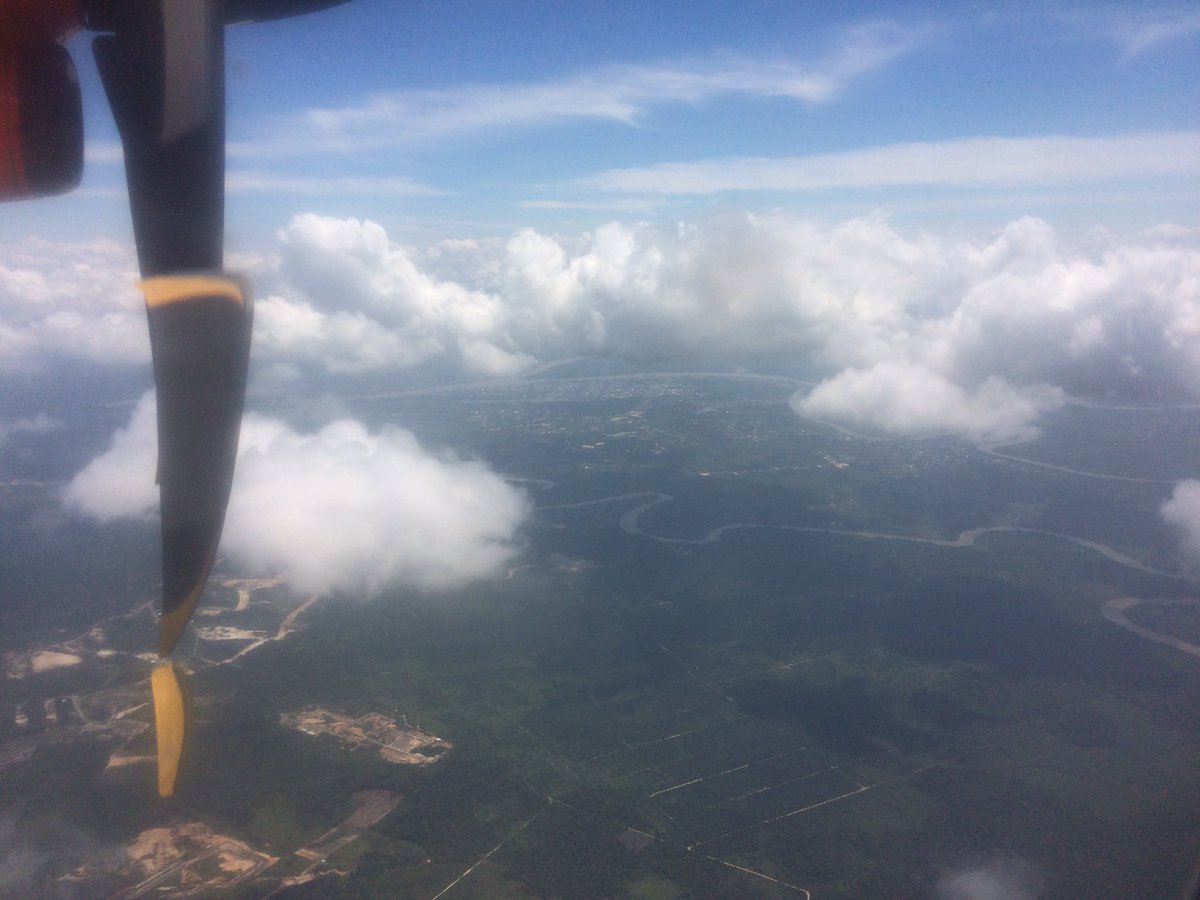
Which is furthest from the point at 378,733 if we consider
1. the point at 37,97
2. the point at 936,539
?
the point at 936,539

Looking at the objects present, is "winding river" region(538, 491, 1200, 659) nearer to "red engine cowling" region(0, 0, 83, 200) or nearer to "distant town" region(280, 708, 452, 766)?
"distant town" region(280, 708, 452, 766)

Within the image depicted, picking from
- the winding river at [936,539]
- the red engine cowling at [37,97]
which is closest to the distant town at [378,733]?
the winding river at [936,539]

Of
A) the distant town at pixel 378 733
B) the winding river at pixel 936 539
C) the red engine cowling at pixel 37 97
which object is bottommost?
the distant town at pixel 378 733

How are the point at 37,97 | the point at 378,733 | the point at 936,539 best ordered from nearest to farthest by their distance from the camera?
the point at 37,97 → the point at 378,733 → the point at 936,539

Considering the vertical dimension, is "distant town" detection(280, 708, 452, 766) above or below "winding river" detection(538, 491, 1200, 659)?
below

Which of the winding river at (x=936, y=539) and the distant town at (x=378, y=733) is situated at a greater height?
the winding river at (x=936, y=539)

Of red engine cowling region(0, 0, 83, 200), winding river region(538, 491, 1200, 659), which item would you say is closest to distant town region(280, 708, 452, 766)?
winding river region(538, 491, 1200, 659)

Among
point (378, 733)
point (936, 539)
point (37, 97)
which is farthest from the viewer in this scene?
point (936, 539)

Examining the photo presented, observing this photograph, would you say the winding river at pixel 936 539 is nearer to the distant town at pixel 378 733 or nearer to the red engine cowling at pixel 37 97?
the distant town at pixel 378 733

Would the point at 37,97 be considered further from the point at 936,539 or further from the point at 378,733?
the point at 936,539
